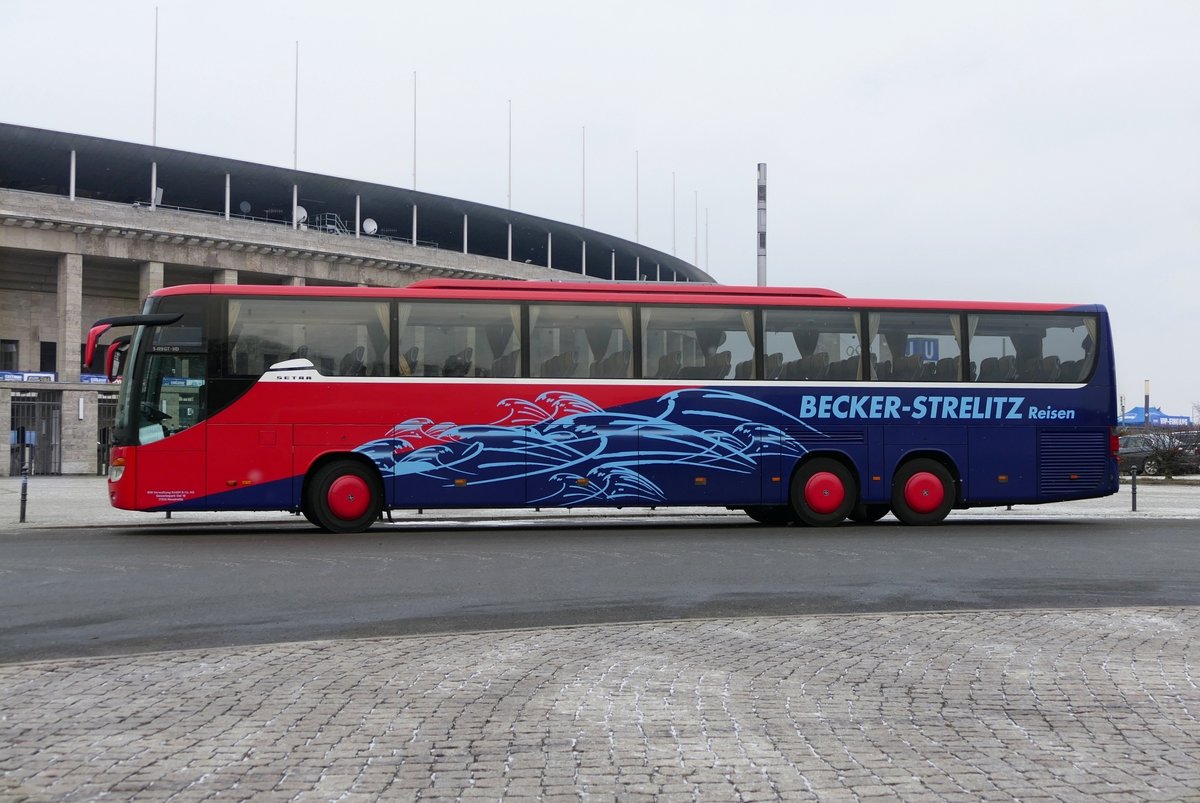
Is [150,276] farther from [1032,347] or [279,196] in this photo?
[1032,347]

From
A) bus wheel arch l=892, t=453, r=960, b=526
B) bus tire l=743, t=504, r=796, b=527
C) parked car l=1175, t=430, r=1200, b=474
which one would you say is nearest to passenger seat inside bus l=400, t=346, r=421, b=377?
bus tire l=743, t=504, r=796, b=527

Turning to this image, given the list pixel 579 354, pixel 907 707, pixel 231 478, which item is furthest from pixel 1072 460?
pixel 907 707

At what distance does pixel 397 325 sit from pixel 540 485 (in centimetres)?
323

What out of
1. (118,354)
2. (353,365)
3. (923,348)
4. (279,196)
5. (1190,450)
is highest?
(279,196)

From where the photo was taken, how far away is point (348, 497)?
1830cm

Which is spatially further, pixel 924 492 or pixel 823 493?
pixel 924 492

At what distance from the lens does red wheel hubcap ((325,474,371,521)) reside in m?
18.3

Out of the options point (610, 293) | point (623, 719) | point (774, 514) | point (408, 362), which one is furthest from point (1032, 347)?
point (623, 719)

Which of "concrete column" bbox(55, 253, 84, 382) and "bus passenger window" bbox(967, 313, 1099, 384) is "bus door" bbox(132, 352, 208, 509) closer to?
"bus passenger window" bbox(967, 313, 1099, 384)

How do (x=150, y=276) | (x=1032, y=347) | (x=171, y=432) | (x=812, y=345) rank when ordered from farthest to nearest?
(x=150, y=276) < (x=1032, y=347) < (x=812, y=345) < (x=171, y=432)

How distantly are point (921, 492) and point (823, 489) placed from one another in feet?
5.37

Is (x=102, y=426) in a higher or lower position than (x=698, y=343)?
lower

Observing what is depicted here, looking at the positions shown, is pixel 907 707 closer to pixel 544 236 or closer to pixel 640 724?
pixel 640 724

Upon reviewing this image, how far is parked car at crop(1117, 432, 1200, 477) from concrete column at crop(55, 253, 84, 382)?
132 feet
